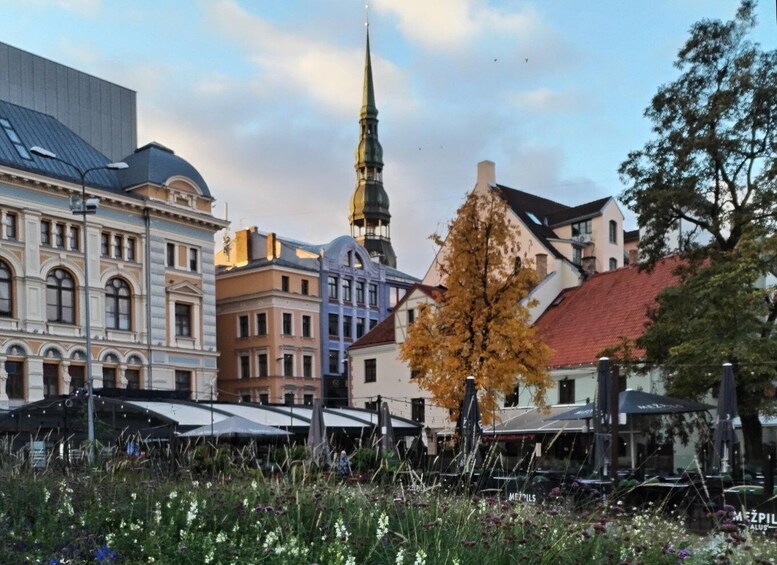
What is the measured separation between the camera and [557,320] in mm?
39375

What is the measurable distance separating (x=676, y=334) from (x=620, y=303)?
15.7 m

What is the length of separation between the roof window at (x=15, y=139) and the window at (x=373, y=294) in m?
26.7

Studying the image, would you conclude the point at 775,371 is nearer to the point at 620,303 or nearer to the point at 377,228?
the point at 620,303

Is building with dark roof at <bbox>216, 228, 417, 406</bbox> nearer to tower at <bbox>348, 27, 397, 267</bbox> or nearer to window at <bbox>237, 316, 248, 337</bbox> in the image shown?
window at <bbox>237, 316, 248, 337</bbox>

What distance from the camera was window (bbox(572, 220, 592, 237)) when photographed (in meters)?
47.5

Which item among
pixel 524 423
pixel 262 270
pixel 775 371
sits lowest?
pixel 524 423

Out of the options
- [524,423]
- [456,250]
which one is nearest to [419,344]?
[456,250]

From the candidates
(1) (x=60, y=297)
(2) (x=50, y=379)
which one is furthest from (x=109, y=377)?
(1) (x=60, y=297)

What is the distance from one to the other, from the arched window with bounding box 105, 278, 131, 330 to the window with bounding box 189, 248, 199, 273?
4.22 metres

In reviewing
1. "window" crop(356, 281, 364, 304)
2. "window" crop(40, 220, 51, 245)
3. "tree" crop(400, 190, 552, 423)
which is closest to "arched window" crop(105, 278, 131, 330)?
"window" crop(40, 220, 51, 245)

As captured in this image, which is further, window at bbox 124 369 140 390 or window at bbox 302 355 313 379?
window at bbox 302 355 313 379

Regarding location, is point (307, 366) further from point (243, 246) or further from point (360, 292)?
point (243, 246)

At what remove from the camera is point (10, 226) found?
39.1m

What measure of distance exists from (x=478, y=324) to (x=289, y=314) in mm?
31327
